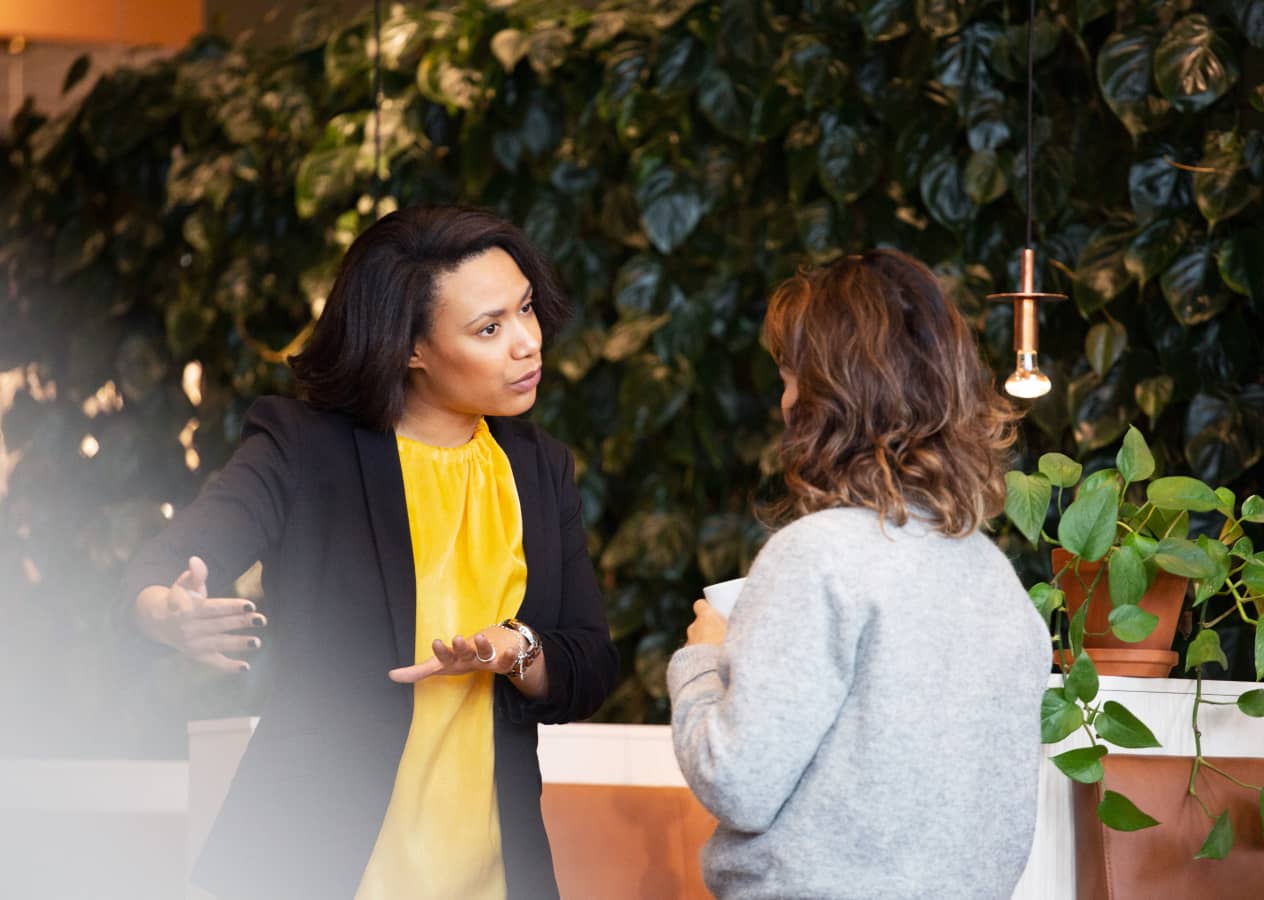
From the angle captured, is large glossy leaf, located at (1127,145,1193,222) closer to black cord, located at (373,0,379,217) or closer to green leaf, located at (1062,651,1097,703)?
green leaf, located at (1062,651,1097,703)

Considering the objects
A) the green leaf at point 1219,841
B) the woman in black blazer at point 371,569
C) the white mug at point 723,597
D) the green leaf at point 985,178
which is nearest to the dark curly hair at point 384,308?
the woman in black blazer at point 371,569

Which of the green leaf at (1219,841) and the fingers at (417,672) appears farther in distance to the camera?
the green leaf at (1219,841)

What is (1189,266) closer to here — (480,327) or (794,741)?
(480,327)

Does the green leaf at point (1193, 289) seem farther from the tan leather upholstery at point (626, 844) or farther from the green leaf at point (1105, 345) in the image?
the tan leather upholstery at point (626, 844)

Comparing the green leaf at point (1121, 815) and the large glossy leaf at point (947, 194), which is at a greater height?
the large glossy leaf at point (947, 194)

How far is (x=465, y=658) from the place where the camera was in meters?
1.09

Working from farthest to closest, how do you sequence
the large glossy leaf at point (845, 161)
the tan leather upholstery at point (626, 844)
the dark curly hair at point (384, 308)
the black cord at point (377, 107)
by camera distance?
the black cord at point (377, 107)
the large glossy leaf at point (845, 161)
the tan leather upholstery at point (626, 844)
the dark curly hair at point (384, 308)

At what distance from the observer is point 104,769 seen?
2.11m

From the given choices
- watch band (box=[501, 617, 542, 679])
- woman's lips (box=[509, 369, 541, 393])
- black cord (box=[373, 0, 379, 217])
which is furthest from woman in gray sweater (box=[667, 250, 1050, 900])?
black cord (box=[373, 0, 379, 217])

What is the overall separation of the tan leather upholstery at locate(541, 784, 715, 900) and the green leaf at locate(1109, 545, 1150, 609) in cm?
59

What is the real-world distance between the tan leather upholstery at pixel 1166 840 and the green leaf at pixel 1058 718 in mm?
132

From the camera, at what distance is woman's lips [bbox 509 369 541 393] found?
49.6 inches

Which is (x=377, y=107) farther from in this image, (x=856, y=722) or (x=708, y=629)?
(x=856, y=722)

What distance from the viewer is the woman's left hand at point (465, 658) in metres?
1.09
